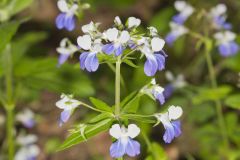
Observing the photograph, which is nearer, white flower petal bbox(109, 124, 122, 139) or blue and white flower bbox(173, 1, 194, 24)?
white flower petal bbox(109, 124, 122, 139)

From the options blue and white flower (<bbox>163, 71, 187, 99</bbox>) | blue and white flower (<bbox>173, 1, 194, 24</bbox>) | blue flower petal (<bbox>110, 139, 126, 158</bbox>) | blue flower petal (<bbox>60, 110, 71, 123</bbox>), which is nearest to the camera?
blue flower petal (<bbox>110, 139, 126, 158</bbox>)

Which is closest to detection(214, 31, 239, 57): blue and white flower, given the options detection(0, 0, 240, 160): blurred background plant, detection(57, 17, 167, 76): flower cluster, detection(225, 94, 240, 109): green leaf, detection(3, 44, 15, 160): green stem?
detection(0, 0, 240, 160): blurred background plant

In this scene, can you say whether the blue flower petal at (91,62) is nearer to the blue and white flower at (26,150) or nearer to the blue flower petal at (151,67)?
the blue flower petal at (151,67)

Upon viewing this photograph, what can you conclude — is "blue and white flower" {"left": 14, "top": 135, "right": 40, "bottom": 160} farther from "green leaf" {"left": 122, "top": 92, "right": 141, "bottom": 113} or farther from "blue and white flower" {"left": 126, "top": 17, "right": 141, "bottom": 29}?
"blue and white flower" {"left": 126, "top": 17, "right": 141, "bottom": 29}

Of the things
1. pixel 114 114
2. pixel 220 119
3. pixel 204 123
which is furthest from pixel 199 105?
pixel 114 114

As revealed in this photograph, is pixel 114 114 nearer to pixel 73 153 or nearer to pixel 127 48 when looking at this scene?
pixel 127 48

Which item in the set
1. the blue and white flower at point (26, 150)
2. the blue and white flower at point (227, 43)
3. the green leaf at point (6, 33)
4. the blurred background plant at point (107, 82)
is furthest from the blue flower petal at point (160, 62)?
the blue and white flower at point (26, 150)

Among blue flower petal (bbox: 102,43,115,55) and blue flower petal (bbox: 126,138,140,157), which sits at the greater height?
blue flower petal (bbox: 102,43,115,55)
